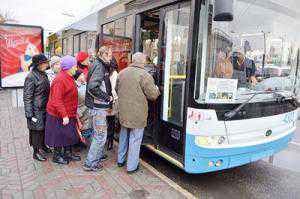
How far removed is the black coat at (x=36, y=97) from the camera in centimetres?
443

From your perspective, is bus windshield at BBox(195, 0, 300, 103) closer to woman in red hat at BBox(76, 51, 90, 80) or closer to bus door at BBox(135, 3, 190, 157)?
bus door at BBox(135, 3, 190, 157)

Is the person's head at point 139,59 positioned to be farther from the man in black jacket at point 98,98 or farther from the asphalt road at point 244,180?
the asphalt road at point 244,180

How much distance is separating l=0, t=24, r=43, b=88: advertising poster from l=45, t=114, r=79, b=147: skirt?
3677mm

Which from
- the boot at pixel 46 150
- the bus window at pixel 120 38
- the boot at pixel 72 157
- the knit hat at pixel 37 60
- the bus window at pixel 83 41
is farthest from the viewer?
the bus window at pixel 83 41

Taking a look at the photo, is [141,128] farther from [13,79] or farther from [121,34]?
[13,79]

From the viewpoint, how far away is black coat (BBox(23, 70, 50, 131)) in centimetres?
443

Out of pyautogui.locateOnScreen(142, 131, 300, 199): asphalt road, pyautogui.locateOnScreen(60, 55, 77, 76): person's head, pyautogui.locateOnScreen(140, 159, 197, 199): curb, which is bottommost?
pyautogui.locateOnScreen(142, 131, 300, 199): asphalt road

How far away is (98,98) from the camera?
162 inches

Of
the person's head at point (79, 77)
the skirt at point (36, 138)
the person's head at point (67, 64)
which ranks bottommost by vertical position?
the skirt at point (36, 138)

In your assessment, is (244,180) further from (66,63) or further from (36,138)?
(36,138)

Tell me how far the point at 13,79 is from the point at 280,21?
6.32 meters

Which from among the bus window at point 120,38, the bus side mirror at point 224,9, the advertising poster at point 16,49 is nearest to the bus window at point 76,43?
the advertising poster at point 16,49

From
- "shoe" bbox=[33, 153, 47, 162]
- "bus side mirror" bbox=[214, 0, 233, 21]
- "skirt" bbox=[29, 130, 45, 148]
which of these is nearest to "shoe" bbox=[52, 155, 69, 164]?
"shoe" bbox=[33, 153, 47, 162]

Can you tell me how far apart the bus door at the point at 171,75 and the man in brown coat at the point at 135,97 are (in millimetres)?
237
